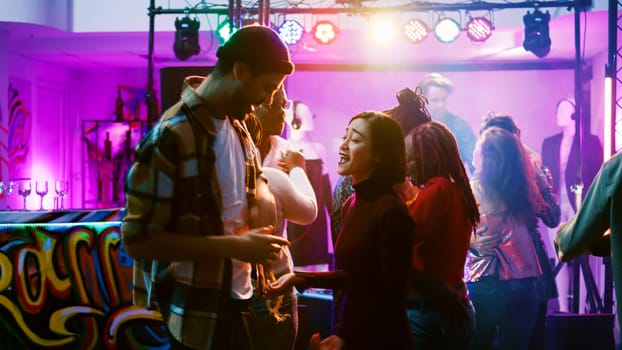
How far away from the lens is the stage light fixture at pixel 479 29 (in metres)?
7.40

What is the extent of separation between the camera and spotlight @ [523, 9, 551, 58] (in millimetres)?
7055

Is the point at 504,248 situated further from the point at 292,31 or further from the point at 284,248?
the point at 292,31

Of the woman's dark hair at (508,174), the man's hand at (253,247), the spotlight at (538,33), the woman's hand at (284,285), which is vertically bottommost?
the woman's hand at (284,285)

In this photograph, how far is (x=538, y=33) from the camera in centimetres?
709

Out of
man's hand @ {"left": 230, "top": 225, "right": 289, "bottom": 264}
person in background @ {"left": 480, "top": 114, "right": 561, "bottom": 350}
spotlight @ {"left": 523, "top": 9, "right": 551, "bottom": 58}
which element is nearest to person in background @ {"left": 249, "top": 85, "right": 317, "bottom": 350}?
man's hand @ {"left": 230, "top": 225, "right": 289, "bottom": 264}

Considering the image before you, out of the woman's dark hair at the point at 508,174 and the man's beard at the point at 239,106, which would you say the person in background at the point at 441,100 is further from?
the man's beard at the point at 239,106

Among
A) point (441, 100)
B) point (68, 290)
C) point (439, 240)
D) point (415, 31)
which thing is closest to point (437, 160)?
point (439, 240)

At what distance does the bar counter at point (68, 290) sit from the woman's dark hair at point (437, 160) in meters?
1.98

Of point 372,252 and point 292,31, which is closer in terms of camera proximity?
point 372,252

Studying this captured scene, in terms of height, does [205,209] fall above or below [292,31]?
below

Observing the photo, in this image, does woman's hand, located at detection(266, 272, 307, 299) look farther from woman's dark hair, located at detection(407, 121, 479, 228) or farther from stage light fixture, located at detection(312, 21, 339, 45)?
stage light fixture, located at detection(312, 21, 339, 45)

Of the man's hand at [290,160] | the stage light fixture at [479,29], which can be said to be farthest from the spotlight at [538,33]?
the man's hand at [290,160]

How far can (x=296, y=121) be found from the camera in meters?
7.54

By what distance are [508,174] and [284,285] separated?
1968 mm
